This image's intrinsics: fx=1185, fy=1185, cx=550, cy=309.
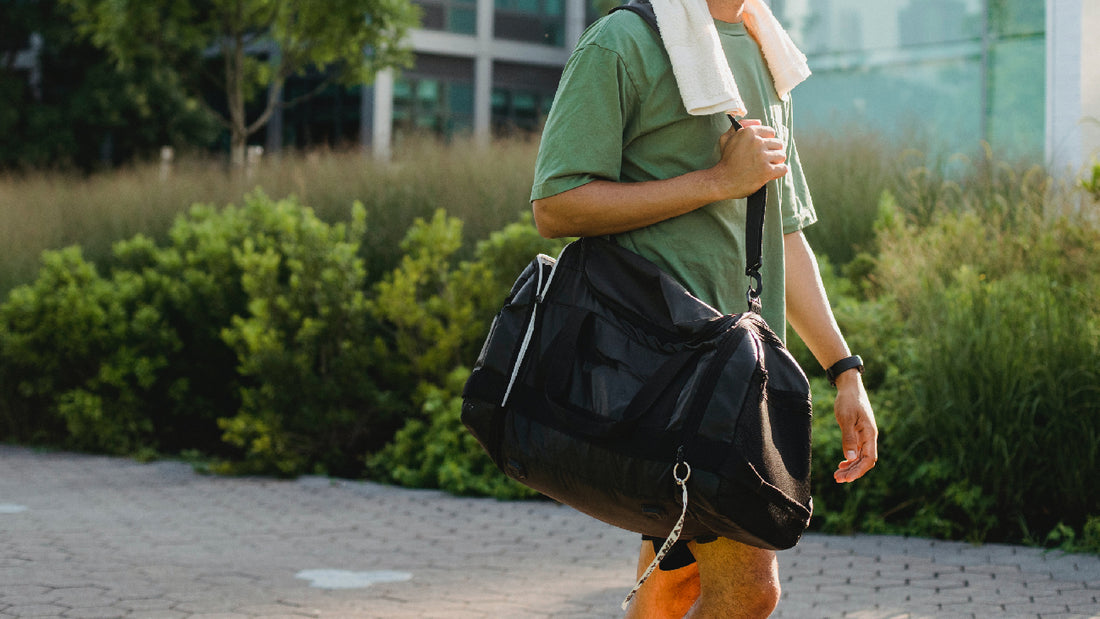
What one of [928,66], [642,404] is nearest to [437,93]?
[928,66]

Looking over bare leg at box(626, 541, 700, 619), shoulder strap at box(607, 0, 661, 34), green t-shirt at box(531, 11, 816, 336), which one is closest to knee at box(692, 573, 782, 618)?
bare leg at box(626, 541, 700, 619)

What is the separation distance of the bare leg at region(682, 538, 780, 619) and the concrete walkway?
7.37 feet

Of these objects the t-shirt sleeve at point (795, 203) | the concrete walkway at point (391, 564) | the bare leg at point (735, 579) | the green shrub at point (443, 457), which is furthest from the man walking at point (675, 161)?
the green shrub at point (443, 457)

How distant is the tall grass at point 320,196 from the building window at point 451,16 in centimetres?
1930

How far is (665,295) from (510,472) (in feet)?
1.31

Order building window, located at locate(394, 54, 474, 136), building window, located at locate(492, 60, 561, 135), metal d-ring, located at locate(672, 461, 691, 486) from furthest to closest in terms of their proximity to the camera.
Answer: building window, located at locate(492, 60, 561, 135), building window, located at locate(394, 54, 474, 136), metal d-ring, located at locate(672, 461, 691, 486)

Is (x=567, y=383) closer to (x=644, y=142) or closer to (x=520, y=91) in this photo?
(x=644, y=142)

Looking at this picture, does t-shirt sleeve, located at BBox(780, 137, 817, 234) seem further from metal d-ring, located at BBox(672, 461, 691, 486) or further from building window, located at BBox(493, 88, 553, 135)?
building window, located at BBox(493, 88, 553, 135)

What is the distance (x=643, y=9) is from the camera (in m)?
2.04

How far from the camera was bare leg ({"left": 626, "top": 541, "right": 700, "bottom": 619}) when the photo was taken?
2.25m

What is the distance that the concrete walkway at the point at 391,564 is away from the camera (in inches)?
168

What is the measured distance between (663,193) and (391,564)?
135 inches

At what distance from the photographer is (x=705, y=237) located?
2.04 meters

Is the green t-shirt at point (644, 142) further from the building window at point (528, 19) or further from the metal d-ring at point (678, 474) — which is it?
the building window at point (528, 19)
